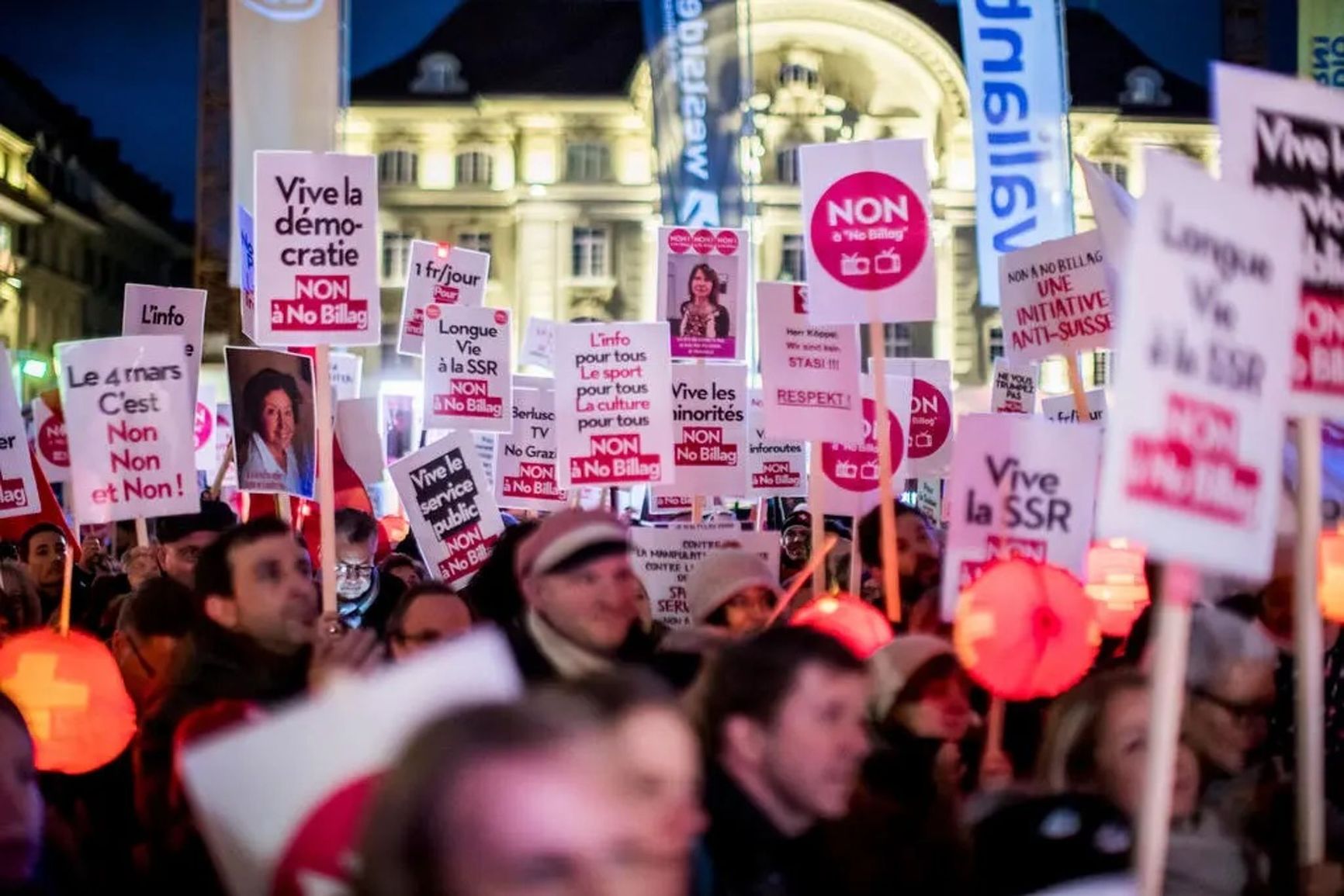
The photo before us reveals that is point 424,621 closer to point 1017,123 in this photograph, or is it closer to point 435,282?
point 435,282

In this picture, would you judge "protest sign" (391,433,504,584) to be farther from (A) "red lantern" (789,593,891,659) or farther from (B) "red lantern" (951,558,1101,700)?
(B) "red lantern" (951,558,1101,700)

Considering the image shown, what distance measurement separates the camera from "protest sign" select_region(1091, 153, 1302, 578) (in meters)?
3.11

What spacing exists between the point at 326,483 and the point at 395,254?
1781 inches

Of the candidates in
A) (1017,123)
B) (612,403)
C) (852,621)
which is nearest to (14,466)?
(612,403)

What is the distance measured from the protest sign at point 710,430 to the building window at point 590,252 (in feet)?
133

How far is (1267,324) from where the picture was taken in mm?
3430

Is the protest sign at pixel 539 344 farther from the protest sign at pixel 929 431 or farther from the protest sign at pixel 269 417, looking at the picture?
the protest sign at pixel 269 417

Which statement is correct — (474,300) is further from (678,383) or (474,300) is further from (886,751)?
(886,751)

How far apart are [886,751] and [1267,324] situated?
1392 mm

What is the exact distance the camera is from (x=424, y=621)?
16.1 feet

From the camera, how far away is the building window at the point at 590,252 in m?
50.2

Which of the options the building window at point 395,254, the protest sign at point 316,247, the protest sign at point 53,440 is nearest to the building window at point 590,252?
the building window at point 395,254

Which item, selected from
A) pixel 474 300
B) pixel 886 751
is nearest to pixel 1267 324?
pixel 886 751

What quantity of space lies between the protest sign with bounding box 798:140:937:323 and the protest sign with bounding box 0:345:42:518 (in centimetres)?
430
